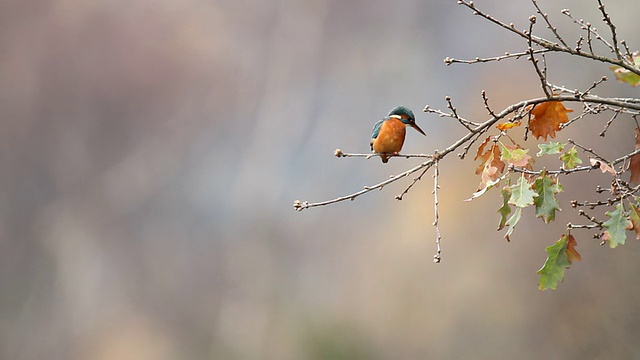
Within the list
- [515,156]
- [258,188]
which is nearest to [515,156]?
[515,156]

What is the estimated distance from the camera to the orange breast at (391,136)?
155 cm

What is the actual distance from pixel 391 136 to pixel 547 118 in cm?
44

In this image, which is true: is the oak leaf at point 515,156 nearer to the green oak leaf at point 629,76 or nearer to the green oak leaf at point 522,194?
the green oak leaf at point 522,194

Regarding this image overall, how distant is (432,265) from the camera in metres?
2.34

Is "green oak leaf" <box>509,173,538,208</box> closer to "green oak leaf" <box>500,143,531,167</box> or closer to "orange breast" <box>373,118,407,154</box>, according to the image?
"green oak leaf" <box>500,143,531,167</box>

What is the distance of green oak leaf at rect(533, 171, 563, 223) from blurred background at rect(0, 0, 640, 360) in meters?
1.25

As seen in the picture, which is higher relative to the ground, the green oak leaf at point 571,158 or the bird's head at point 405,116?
the bird's head at point 405,116

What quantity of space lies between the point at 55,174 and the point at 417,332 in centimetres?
138

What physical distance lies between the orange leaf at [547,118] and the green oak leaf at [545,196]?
0.14 m

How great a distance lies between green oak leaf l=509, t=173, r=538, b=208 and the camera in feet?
3.34

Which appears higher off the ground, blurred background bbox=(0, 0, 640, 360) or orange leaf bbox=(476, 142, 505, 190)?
blurred background bbox=(0, 0, 640, 360)

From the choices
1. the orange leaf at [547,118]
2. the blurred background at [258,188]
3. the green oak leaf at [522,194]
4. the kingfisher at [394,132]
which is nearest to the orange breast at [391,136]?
the kingfisher at [394,132]

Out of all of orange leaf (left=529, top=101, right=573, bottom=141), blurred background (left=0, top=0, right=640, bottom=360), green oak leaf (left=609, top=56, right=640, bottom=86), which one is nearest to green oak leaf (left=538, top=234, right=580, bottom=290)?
orange leaf (left=529, top=101, right=573, bottom=141)

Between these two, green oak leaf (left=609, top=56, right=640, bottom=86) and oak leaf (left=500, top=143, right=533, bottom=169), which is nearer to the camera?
oak leaf (left=500, top=143, right=533, bottom=169)
